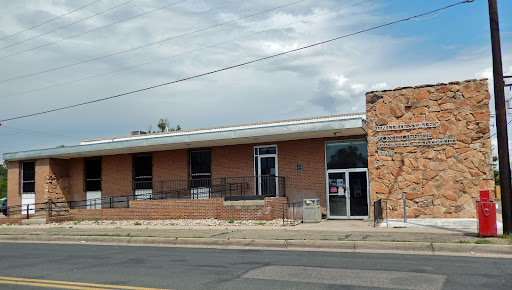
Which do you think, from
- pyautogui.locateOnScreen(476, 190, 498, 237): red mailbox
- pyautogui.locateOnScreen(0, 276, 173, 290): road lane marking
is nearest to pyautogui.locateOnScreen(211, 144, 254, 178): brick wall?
pyautogui.locateOnScreen(476, 190, 498, 237): red mailbox

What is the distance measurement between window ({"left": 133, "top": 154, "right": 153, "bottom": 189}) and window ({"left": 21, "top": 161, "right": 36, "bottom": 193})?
6948 millimetres

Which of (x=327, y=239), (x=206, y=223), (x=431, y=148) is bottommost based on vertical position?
(x=206, y=223)

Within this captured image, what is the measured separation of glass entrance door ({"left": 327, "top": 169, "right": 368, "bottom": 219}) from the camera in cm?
2136

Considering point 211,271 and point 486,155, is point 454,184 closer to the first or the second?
point 486,155

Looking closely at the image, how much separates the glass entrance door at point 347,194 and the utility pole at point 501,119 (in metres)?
8.69

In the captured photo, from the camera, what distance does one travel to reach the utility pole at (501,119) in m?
12.7

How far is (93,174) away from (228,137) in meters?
11.5

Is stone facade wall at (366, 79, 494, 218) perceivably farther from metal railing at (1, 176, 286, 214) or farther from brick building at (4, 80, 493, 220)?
metal railing at (1, 176, 286, 214)

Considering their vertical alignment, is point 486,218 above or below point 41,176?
below

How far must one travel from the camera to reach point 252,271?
9.52 metres

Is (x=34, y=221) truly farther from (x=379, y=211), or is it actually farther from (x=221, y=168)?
(x=379, y=211)

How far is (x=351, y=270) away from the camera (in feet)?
30.4

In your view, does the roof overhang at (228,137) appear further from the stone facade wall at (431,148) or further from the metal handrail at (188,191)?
the metal handrail at (188,191)

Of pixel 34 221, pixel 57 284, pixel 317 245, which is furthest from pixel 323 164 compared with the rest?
pixel 34 221
